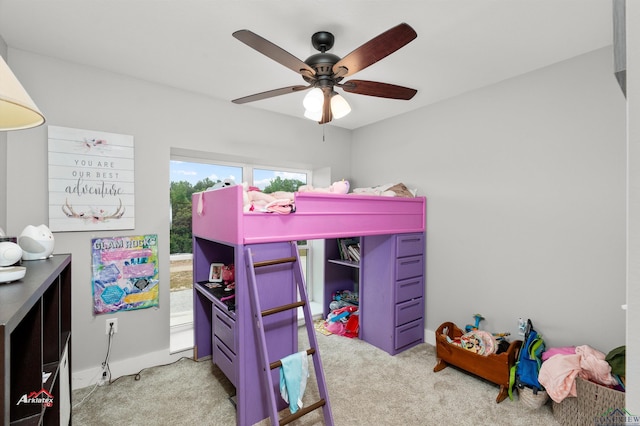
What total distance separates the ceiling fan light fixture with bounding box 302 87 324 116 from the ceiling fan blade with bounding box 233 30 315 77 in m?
0.14

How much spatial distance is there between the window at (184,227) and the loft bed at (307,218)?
385 millimetres

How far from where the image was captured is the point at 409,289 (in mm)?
2926

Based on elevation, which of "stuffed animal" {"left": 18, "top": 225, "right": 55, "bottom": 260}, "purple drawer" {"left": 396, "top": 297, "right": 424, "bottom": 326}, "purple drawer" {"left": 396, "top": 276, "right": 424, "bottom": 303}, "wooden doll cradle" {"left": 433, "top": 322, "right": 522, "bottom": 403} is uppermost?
"stuffed animal" {"left": 18, "top": 225, "right": 55, "bottom": 260}

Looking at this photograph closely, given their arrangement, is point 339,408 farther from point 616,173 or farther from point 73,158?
point 73,158

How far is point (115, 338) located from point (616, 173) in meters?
3.85

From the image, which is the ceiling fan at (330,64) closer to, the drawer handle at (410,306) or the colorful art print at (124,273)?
the colorful art print at (124,273)

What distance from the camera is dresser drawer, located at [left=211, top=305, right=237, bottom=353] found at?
2.04m

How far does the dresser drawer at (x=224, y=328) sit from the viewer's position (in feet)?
6.68

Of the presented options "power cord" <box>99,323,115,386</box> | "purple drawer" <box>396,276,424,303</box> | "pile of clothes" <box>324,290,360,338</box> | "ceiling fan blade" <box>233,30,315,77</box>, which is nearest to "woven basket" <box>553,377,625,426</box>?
"purple drawer" <box>396,276,424,303</box>

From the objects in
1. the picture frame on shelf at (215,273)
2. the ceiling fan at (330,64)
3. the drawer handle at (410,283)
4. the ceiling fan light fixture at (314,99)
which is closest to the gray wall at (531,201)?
the drawer handle at (410,283)

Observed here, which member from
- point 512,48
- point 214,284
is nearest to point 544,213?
point 512,48

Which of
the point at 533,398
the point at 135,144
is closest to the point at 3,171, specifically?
the point at 135,144

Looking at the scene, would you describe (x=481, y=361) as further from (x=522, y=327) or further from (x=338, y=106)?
(x=338, y=106)

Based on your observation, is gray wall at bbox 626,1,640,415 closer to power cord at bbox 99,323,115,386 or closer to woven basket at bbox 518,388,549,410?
woven basket at bbox 518,388,549,410
